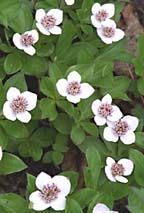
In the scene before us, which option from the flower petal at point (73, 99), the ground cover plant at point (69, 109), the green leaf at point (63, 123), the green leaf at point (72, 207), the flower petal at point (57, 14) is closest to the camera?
the green leaf at point (72, 207)

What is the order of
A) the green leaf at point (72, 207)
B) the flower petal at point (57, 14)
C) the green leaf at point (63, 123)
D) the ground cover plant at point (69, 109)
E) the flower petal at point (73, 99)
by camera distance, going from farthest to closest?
the flower petal at point (57, 14) → the green leaf at point (63, 123) → the flower petal at point (73, 99) → the ground cover plant at point (69, 109) → the green leaf at point (72, 207)

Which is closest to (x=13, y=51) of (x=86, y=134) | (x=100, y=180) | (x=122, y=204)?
(x=86, y=134)

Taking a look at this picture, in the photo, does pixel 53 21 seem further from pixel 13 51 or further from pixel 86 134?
pixel 86 134

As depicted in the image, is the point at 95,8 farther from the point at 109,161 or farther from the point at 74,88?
the point at 109,161

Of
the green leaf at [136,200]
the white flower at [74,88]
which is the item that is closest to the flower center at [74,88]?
the white flower at [74,88]

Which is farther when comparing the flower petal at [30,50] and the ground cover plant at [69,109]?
the flower petal at [30,50]

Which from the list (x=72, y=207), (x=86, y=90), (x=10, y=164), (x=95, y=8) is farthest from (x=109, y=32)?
(x=72, y=207)

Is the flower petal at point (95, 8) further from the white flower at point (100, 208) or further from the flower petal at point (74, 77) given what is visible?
the white flower at point (100, 208)
